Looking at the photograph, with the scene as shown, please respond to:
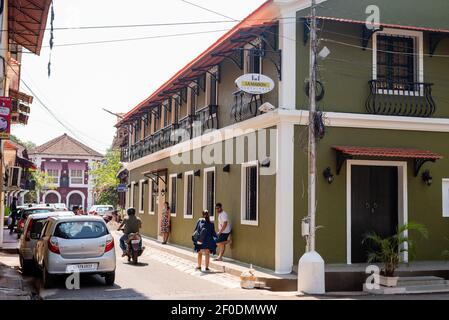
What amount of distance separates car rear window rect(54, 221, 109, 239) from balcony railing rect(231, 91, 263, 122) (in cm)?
536

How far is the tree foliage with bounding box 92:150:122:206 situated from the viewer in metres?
52.7

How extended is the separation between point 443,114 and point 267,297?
7640mm

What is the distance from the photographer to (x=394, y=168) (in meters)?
15.6

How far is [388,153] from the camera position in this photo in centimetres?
1455

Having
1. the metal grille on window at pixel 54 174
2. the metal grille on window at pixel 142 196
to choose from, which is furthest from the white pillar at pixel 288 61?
the metal grille on window at pixel 54 174

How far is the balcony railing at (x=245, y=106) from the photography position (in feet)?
52.9

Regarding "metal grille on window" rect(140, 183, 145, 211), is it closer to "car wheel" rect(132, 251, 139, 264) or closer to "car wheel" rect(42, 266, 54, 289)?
"car wheel" rect(132, 251, 139, 264)

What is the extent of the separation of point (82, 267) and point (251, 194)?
5.36 m

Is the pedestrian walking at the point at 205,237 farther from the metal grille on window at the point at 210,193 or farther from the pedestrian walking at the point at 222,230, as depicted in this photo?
the metal grille on window at the point at 210,193

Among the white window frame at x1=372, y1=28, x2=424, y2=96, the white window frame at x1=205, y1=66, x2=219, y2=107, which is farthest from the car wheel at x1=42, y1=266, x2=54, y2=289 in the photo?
the white window frame at x1=372, y1=28, x2=424, y2=96

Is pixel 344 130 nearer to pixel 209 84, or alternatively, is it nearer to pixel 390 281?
pixel 390 281

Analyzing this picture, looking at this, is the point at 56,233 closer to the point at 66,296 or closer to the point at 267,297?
the point at 66,296

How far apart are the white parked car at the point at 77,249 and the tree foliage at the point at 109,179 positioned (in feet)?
126

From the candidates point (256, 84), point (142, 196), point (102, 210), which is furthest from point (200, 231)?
point (102, 210)
